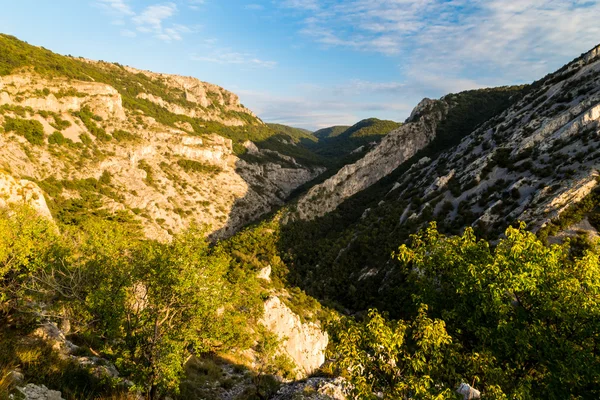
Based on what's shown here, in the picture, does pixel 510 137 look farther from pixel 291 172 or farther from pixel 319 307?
pixel 291 172

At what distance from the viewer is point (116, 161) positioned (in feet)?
345

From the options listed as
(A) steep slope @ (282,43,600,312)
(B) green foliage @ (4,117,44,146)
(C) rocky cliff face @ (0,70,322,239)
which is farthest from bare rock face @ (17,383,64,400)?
(B) green foliage @ (4,117,44,146)

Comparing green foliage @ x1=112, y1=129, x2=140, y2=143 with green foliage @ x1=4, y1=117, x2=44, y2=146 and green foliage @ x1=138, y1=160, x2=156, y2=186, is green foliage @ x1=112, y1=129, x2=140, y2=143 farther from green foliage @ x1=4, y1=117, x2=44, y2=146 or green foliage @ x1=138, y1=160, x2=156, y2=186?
green foliage @ x1=4, y1=117, x2=44, y2=146

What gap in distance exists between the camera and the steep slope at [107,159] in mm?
83562

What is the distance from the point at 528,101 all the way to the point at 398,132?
5239cm

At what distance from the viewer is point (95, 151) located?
103 meters

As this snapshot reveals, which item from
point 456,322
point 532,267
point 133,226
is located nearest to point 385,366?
point 456,322

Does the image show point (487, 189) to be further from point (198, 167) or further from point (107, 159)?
point (198, 167)

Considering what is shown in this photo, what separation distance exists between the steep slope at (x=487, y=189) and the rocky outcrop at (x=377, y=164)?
27465 mm

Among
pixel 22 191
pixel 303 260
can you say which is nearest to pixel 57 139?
pixel 22 191

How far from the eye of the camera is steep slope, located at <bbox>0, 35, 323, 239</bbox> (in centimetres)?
8356

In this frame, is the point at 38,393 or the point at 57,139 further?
the point at 57,139

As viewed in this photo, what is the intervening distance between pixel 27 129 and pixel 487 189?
12821 centimetres

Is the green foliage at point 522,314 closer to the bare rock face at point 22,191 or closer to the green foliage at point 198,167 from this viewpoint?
the bare rock face at point 22,191
